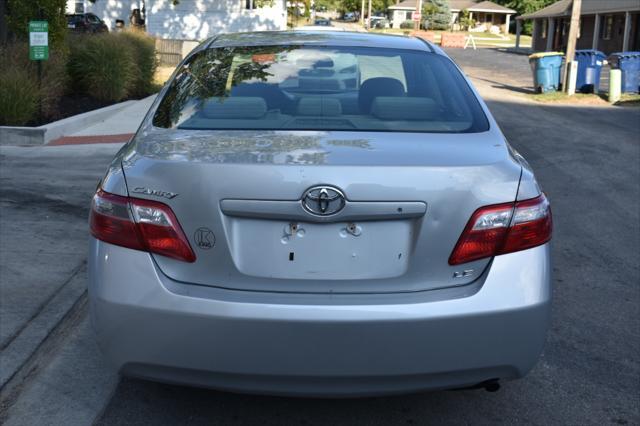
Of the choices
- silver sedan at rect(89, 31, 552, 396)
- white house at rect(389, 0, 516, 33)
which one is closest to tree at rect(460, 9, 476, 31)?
white house at rect(389, 0, 516, 33)

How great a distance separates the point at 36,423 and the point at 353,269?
173cm

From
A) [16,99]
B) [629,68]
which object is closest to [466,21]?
[629,68]

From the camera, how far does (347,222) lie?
9.93 ft

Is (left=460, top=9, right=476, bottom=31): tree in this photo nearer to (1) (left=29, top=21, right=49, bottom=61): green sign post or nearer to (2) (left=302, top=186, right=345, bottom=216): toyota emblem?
(1) (left=29, top=21, right=49, bottom=61): green sign post

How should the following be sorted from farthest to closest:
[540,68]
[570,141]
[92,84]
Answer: [540,68] < [92,84] < [570,141]

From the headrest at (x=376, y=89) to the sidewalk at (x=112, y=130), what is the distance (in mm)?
8098

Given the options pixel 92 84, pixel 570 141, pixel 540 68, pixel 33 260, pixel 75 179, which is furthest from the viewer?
pixel 540 68

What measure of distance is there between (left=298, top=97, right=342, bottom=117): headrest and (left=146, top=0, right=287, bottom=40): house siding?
3502cm

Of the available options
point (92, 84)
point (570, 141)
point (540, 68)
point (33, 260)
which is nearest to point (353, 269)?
point (33, 260)

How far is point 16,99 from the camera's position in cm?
1202

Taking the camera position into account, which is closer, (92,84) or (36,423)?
(36,423)

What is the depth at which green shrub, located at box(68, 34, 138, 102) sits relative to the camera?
52.2ft

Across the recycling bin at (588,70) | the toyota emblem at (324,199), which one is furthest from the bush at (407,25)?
the toyota emblem at (324,199)

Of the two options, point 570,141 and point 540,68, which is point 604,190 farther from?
point 540,68
